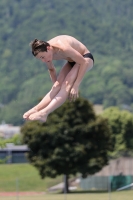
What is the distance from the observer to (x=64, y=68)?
1388cm

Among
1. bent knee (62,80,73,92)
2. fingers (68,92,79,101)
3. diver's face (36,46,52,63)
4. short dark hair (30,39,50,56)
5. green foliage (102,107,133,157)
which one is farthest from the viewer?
green foliage (102,107,133,157)

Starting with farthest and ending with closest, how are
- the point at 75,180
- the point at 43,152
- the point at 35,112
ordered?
the point at 75,180
the point at 43,152
the point at 35,112

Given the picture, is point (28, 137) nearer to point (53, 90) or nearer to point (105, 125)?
point (105, 125)

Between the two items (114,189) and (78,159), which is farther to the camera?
(78,159)

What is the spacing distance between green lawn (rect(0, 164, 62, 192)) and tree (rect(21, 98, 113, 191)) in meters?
2.47

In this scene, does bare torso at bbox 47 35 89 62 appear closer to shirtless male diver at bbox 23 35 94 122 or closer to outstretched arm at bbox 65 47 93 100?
shirtless male diver at bbox 23 35 94 122

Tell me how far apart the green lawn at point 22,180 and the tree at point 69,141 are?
2.47 meters

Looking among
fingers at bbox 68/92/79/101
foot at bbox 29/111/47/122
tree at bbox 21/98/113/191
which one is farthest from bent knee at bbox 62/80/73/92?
tree at bbox 21/98/113/191

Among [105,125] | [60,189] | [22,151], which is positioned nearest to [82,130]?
[105,125]

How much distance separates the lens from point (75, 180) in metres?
65.4

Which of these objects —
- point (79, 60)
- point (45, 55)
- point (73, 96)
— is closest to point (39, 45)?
point (45, 55)

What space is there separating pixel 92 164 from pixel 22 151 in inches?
1845

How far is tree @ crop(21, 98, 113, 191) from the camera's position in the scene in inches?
2039

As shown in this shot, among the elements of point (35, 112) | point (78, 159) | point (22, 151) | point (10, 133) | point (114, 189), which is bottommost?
point (35, 112)
